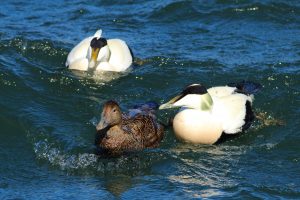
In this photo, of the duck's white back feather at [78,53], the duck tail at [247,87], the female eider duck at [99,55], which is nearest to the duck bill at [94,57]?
the female eider duck at [99,55]

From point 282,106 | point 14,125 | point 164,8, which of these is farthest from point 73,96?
point 164,8

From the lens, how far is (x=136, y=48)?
43.5 feet

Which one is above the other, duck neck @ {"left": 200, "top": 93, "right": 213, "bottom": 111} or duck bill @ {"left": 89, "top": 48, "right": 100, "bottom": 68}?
duck bill @ {"left": 89, "top": 48, "right": 100, "bottom": 68}

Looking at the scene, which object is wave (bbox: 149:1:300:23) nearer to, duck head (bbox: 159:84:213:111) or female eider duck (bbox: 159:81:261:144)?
female eider duck (bbox: 159:81:261:144)

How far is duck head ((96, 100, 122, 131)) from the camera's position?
8.63 metres

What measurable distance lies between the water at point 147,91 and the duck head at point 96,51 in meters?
0.25

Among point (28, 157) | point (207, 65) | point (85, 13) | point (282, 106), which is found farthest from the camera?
point (85, 13)

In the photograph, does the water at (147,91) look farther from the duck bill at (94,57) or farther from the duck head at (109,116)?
the duck head at (109,116)

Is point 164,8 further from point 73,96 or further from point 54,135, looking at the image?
point 54,135

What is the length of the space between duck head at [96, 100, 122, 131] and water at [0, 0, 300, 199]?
0.38 meters

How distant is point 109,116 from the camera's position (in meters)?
8.70

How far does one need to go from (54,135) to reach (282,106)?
3.07m

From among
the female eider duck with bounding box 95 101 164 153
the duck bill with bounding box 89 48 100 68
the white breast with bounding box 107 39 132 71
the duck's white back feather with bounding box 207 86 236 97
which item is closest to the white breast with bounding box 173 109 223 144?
the female eider duck with bounding box 95 101 164 153

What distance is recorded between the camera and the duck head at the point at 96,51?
1187cm
